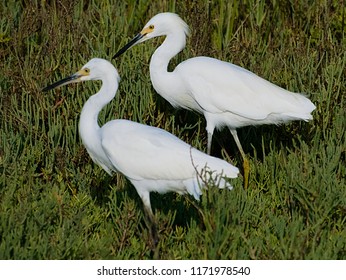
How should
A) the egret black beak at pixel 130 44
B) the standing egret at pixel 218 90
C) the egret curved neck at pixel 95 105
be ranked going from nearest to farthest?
1. the egret curved neck at pixel 95 105
2. the standing egret at pixel 218 90
3. the egret black beak at pixel 130 44

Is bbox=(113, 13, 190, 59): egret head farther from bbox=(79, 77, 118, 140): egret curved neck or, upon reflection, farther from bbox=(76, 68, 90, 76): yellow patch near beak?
bbox=(79, 77, 118, 140): egret curved neck

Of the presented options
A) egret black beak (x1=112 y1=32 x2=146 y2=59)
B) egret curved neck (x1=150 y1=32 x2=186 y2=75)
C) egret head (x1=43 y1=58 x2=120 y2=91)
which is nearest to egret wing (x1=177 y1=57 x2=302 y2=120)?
egret curved neck (x1=150 y1=32 x2=186 y2=75)

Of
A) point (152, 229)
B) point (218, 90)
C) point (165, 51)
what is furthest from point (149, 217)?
point (165, 51)

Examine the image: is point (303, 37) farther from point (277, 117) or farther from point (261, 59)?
point (277, 117)

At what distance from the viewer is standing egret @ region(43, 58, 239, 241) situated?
4.71 m

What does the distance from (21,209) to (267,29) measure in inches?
132

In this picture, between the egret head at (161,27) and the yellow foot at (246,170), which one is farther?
the egret head at (161,27)

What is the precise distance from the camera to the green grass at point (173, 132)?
4.50m

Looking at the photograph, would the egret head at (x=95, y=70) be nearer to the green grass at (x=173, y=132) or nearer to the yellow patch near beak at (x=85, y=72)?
the yellow patch near beak at (x=85, y=72)

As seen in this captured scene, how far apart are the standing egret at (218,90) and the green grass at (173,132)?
0.66 feet

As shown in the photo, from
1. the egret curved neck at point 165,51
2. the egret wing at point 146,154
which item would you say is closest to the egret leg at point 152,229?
the egret wing at point 146,154

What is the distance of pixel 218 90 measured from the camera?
227 inches

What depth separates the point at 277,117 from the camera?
5.74 meters
